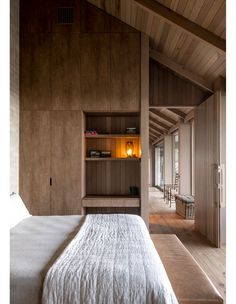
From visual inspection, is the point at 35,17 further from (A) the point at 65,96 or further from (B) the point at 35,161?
(B) the point at 35,161

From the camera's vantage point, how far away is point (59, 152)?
195 inches

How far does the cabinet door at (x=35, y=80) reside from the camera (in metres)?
4.98

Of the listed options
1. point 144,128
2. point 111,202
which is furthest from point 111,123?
point 111,202

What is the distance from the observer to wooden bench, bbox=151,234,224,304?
84.2 inches

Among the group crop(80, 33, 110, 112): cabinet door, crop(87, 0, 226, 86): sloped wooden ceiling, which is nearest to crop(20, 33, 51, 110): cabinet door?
crop(80, 33, 110, 112): cabinet door

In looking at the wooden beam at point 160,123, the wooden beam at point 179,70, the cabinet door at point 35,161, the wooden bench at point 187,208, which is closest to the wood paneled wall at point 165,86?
the wooden beam at point 179,70

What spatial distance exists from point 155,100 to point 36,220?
130 inches

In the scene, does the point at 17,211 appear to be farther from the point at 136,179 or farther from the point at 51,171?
the point at 136,179

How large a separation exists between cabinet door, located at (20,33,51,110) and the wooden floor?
10.0ft

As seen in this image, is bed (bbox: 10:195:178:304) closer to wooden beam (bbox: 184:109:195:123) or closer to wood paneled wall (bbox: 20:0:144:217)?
wood paneled wall (bbox: 20:0:144:217)

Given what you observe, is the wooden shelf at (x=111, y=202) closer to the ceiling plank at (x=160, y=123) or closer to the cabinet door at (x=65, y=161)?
the cabinet door at (x=65, y=161)

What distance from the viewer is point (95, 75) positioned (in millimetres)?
4977
